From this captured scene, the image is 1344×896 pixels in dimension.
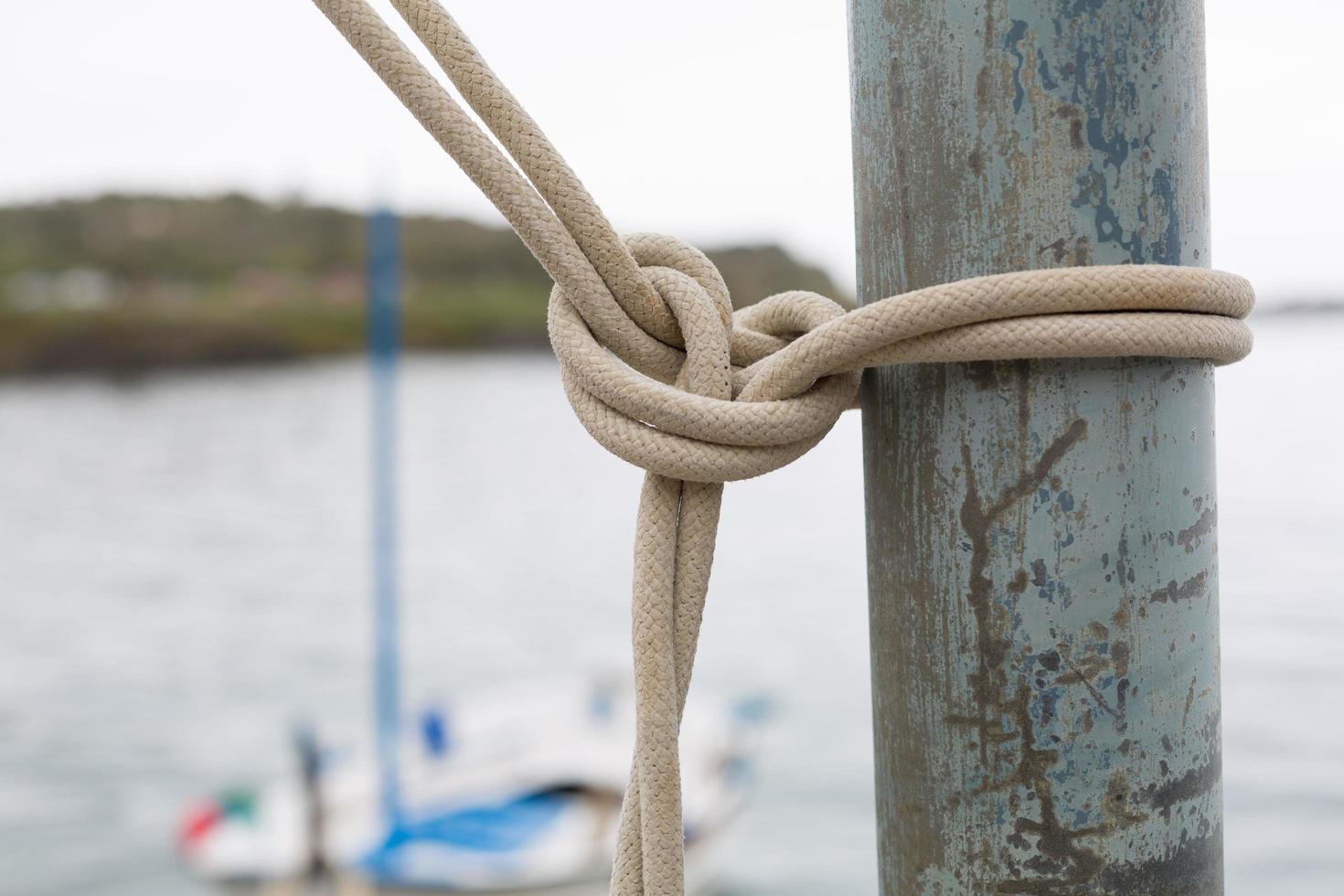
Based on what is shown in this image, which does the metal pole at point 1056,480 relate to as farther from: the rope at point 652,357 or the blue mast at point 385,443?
the blue mast at point 385,443

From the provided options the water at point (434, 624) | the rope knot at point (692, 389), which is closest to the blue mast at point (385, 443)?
the water at point (434, 624)

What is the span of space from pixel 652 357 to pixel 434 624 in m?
19.7

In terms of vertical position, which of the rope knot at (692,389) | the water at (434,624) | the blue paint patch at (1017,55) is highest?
the blue paint patch at (1017,55)

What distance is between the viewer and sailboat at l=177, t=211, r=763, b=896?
6.85 m

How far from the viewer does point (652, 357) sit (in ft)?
2.51

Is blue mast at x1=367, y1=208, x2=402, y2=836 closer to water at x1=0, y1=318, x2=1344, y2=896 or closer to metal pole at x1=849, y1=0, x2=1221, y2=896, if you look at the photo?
water at x1=0, y1=318, x2=1344, y2=896

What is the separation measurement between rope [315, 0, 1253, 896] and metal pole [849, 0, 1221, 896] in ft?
0.18

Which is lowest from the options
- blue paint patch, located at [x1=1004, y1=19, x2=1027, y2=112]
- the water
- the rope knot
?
the water

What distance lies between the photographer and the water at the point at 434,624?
37.0 ft

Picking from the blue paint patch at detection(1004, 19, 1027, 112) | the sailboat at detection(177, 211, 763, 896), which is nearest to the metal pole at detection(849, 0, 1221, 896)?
the blue paint patch at detection(1004, 19, 1027, 112)

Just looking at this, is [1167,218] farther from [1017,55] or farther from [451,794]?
[451,794]

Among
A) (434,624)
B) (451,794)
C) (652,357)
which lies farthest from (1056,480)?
(434,624)

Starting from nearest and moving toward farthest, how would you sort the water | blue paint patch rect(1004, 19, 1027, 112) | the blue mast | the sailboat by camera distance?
blue paint patch rect(1004, 19, 1027, 112) → the sailboat → the blue mast → the water

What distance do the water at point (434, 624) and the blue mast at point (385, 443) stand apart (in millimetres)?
1807
